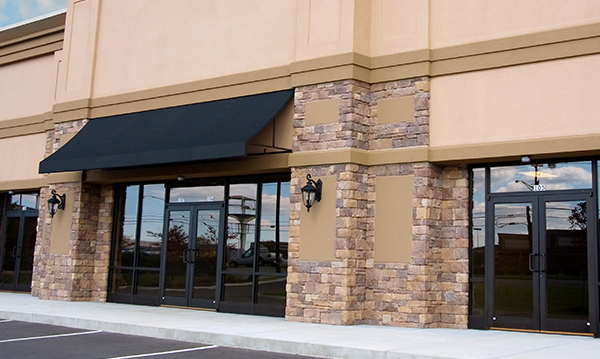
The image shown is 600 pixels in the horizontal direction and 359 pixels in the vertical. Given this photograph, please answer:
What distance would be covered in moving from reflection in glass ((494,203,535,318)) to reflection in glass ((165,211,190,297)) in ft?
23.4

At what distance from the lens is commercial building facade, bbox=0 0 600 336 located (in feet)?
36.4

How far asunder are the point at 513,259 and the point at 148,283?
8.77m

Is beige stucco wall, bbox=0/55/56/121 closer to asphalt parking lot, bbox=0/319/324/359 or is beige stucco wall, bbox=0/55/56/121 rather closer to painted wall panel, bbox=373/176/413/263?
asphalt parking lot, bbox=0/319/324/359

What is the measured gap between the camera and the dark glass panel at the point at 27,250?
1978 cm

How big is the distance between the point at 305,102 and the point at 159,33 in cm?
499

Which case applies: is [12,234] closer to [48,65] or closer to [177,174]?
[48,65]

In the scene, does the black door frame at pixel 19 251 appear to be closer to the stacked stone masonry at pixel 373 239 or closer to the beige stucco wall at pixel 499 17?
the stacked stone masonry at pixel 373 239

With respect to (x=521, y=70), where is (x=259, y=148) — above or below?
below

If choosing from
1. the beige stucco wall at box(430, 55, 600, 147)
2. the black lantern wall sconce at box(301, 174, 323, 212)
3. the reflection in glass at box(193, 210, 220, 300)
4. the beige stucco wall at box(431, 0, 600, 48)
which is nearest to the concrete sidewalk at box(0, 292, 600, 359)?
the reflection in glass at box(193, 210, 220, 300)

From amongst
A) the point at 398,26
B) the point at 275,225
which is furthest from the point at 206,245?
the point at 398,26

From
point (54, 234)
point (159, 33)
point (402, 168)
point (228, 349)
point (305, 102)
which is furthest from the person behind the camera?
point (54, 234)

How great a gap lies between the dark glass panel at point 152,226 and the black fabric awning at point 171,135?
68.2 inches

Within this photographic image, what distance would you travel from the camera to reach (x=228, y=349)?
1000 cm

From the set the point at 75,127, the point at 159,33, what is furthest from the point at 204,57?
the point at 75,127
